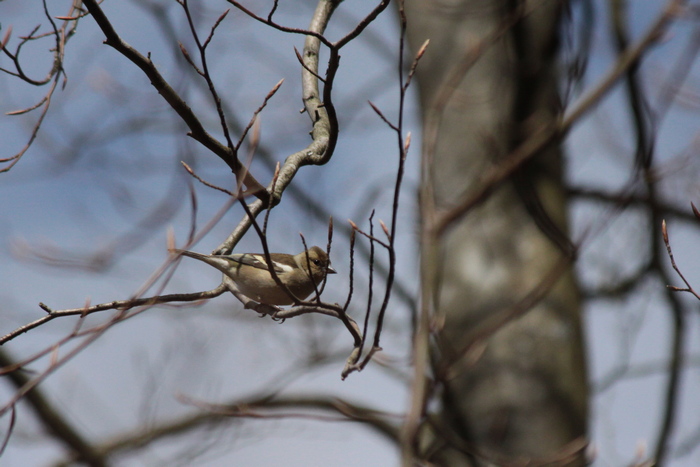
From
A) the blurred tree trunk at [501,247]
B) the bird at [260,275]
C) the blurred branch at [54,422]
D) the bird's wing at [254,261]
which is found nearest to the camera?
the bird at [260,275]

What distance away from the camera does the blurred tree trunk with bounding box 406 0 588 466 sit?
18.5 feet

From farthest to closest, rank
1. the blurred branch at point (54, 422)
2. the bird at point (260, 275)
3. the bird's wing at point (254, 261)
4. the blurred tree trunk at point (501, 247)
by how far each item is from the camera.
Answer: the blurred branch at point (54, 422), the blurred tree trunk at point (501, 247), the bird's wing at point (254, 261), the bird at point (260, 275)

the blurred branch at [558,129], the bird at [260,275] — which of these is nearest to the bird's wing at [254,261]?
the bird at [260,275]

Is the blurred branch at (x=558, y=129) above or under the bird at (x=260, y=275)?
above

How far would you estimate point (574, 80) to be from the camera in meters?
3.83

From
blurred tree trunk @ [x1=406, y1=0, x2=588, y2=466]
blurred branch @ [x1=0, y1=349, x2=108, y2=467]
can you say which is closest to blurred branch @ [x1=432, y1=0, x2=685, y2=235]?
blurred tree trunk @ [x1=406, y1=0, x2=588, y2=466]

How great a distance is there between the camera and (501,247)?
20.5 ft

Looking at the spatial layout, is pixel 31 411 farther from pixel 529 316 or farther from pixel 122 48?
pixel 122 48

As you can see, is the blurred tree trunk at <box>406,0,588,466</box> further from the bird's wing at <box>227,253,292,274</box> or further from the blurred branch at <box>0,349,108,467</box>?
the blurred branch at <box>0,349,108,467</box>

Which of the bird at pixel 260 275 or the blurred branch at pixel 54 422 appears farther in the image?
the blurred branch at pixel 54 422

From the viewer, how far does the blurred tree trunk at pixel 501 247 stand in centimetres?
563

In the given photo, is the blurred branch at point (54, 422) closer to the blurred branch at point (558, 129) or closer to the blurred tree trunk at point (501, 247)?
the blurred tree trunk at point (501, 247)

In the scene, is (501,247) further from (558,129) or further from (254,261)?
(254,261)

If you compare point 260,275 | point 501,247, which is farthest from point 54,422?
point 501,247
